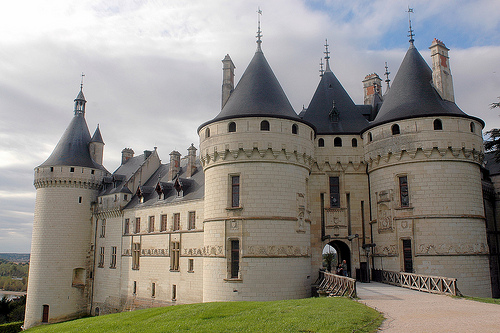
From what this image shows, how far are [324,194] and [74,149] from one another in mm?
28516

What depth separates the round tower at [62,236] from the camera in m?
37.9

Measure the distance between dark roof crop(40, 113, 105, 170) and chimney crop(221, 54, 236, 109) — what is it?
20383 mm

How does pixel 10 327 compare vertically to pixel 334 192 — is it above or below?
below

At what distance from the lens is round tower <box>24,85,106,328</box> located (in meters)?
37.9

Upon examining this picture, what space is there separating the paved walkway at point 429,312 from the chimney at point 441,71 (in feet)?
40.7

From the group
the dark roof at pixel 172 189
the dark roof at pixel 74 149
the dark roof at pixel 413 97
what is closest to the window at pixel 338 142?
the dark roof at pixel 413 97

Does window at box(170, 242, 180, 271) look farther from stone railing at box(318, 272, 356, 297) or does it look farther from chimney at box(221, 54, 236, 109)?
stone railing at box(318, 272, 356, 297)

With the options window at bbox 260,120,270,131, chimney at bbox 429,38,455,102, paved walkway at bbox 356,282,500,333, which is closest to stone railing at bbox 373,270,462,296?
paved walkway at bbox 356,282,500,333

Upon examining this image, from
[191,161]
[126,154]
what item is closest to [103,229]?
[126,154]

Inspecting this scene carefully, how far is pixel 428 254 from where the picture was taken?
20.9 metres

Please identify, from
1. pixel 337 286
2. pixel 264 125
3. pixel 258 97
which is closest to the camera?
pixel 337 286

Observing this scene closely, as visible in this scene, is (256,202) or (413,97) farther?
(413,97)

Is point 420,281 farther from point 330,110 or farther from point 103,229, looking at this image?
point 103,229

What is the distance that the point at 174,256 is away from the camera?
30672mm
